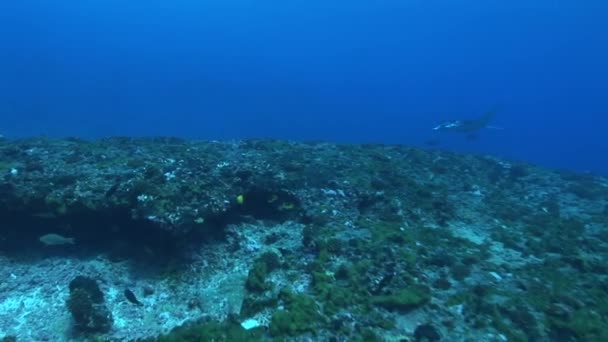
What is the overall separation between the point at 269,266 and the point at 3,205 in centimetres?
602

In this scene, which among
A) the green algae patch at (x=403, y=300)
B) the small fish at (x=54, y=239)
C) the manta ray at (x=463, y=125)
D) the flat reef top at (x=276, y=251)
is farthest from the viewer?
the manta ray at (x=463, y=125)

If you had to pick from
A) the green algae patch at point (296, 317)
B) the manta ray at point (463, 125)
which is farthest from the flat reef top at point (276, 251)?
the manta ray at point (463, 125)

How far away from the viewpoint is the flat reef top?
7.62m

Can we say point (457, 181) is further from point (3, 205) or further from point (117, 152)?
point (3, 205)

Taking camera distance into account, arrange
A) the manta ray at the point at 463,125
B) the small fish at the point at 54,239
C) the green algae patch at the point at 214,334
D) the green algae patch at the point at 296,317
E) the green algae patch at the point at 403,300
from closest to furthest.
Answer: the green algae patch at the point at 214,334 < the green algae patch at the point at 296,317 < the green algae patch at the point at 403,300 < the small fish at the point at 54,239 < the manta ray at the point at 463,125

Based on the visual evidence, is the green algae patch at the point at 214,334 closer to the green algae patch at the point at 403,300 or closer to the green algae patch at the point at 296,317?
the green algae patch at the point at 296,317

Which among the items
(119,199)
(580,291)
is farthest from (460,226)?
(119,199)

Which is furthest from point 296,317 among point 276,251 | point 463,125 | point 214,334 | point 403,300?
point 463,125

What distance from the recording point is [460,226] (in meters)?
11.4

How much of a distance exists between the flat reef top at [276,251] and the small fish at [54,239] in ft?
0.15

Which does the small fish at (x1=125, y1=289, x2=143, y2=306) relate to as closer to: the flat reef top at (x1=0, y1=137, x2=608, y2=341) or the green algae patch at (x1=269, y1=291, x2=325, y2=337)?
the flat reef top at (x1=0, y1=137, x2=608, y2=341)

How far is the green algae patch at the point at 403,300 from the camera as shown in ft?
25.5

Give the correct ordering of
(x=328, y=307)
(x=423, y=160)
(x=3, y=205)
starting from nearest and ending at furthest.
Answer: (x=328, y=307), (x=3, y=205), (x=423, y=160)

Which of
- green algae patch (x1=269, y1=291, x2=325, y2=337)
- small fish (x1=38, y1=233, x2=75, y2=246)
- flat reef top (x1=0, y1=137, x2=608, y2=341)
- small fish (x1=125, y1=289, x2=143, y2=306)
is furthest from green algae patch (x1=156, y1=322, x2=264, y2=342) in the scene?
small fish (x1=38, y1=233, x2=75, y2=246)
